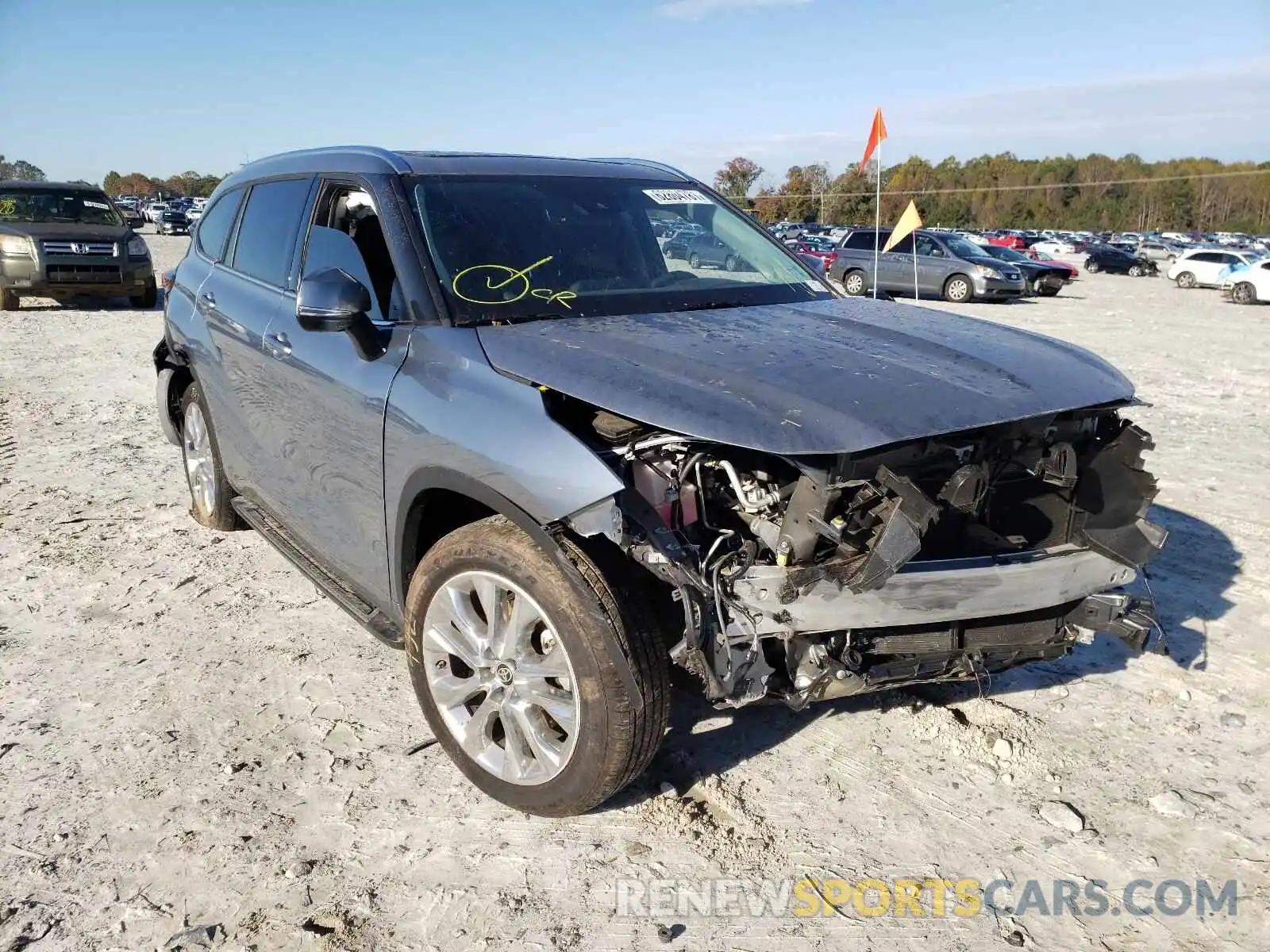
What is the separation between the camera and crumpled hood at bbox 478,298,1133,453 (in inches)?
96.5

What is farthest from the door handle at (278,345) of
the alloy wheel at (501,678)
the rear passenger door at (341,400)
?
the alloy wheel at (501,678)

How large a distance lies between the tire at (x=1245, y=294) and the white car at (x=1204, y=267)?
14.7 feet

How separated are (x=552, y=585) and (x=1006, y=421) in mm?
1343

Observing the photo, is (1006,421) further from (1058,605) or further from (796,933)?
(796,933)

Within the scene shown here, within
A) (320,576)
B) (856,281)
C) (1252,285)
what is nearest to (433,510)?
(320,576)

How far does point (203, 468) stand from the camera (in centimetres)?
526

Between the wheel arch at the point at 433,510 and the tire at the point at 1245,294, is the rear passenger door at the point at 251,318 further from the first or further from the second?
the tire at the point at 1245,294

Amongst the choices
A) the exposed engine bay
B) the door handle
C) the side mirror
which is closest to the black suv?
the door handle

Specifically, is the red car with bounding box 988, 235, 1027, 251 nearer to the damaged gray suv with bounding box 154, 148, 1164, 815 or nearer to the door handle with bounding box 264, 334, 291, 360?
the damaged gray suv with bounding box 154, 148, 1164, 815

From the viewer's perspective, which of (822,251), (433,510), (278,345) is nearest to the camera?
(433,510)

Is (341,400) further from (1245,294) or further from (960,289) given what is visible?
(1245,294)

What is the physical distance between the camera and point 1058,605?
9.60 feet

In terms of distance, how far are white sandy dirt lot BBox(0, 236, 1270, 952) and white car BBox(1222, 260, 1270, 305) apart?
24201 mm

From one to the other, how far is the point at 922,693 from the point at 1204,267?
32153 millimetres
